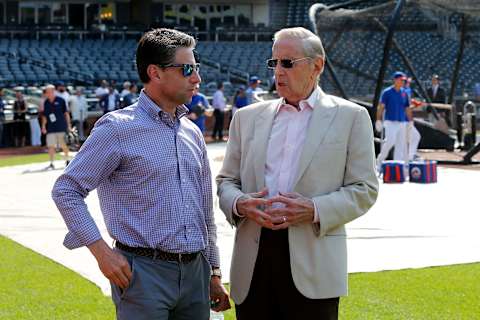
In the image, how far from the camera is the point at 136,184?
459 cm

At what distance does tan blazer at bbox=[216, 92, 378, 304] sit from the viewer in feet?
15.8

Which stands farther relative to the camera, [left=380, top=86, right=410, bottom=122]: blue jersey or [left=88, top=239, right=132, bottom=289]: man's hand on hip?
[left=380, top=86, right=410, bottom=122]: blue jersey

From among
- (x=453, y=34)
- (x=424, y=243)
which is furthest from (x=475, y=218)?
(x=453, y=34)

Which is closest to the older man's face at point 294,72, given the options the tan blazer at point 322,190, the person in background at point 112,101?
the tan blazer at point 322,190

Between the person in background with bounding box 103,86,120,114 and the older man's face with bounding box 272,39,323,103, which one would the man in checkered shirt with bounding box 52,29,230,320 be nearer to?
the older man's face with bounding box 272,39,323,103

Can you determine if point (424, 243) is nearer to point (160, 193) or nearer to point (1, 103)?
point (160, 193)

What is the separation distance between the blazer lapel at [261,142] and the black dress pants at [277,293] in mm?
240

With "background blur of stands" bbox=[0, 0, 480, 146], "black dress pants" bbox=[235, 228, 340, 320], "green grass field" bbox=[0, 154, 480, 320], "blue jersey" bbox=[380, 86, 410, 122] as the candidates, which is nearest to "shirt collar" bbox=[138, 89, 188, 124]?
"black dress pants" bbox=[235, 228, 340, 320]

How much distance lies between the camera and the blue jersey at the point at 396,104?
63.9ft

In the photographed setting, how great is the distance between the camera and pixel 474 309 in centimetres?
820

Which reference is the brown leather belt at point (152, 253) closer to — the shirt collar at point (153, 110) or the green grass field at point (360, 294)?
the shirt collar at point (153, 110)

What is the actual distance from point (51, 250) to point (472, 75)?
36.0 m

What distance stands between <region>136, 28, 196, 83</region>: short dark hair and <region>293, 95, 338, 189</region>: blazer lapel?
675mm

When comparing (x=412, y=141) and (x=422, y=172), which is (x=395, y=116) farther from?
(x=412, y=141)
